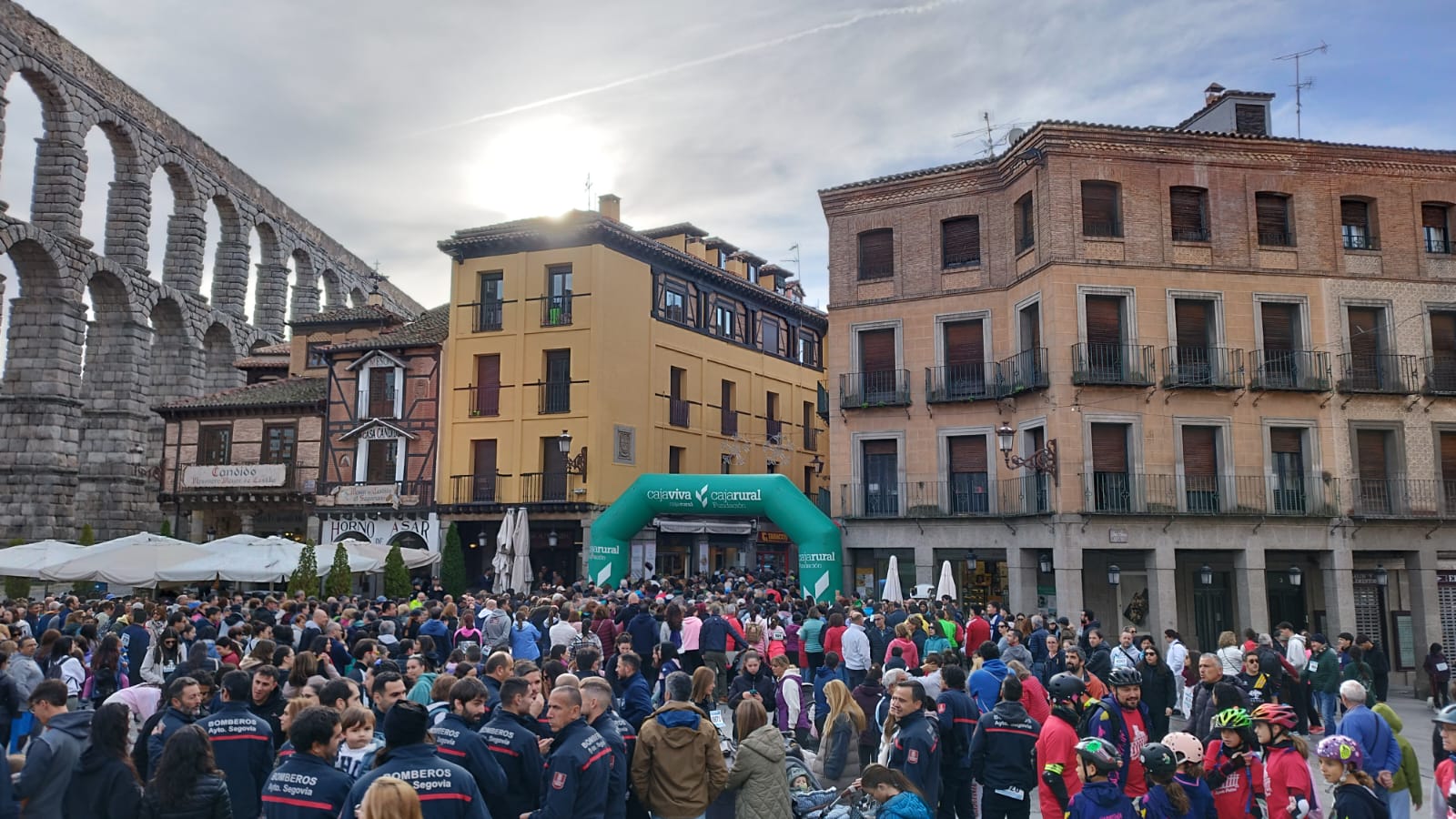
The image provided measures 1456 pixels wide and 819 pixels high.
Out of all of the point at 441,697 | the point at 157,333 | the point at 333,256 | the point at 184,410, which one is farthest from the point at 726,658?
the point at 333,256

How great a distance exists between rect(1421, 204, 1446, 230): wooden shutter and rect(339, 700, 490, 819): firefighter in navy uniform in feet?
101

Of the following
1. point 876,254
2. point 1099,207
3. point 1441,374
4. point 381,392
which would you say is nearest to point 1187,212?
point 1099,207

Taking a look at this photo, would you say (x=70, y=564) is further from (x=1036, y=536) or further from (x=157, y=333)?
(x=157, y=333)

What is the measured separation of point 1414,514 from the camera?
1019 inches

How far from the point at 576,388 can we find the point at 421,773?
2955 cm

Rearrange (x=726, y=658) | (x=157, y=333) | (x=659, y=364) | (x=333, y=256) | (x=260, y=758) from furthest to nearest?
(x=333, y=256) < (x=157, y=333) < (x=659, y=364) < (x=726, y=658) < (x=260, y=758)

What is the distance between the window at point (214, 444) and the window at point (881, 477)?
24.4m

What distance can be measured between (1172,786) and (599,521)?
75.7 feet

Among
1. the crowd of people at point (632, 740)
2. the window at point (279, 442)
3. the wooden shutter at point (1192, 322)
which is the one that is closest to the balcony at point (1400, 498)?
the wooden shutter at point (1192, 322)

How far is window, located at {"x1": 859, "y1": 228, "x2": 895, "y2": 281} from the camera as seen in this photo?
100ft

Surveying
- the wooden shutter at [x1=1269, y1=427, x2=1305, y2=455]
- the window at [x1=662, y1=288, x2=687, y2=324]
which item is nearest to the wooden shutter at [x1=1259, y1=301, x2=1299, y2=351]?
the wooden shutter at [x1=1269, y1=427, x2=1305, y2=455]

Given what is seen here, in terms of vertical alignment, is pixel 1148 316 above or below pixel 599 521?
above

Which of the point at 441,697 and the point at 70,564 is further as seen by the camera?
the point at 70,564

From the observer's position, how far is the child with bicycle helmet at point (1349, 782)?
6332mm
